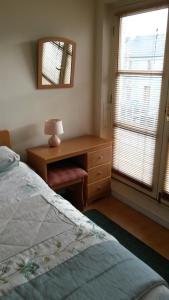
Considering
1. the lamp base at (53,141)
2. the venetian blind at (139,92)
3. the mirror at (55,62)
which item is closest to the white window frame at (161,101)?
the venetian blind at (139,92)

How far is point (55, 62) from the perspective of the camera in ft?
8.49

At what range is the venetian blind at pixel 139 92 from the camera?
2389 mm

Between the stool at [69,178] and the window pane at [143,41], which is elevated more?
the window pane at [143,41]

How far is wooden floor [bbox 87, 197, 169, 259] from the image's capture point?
2289 millimetres

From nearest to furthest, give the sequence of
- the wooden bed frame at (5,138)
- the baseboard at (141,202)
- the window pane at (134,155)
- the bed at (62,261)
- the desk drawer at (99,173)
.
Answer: the bed at (62,261)
the wooden bed frame at (5,138)
the baseboard at (141,202)
the window pane at (134,155)
the desk drawer at (99,173)

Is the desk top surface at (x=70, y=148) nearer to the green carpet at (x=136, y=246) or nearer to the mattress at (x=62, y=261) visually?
the green carpet at (x=136, y=246)

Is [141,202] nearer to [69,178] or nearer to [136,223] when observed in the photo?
[136,223]

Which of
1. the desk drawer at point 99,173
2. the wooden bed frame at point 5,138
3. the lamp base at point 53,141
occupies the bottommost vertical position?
the desk drawer at point 99,173

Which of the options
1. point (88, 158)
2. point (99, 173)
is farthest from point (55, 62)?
point (99, 173)

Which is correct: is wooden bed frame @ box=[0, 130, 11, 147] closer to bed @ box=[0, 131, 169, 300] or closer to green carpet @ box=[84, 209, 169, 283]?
bed @ box=[0, 131, 169, 300]

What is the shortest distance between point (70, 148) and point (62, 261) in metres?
1.60

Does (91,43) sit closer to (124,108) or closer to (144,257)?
(124,108)

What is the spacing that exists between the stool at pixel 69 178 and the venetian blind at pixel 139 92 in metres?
0.60

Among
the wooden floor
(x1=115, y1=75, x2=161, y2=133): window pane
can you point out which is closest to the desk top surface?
(x1=115, y1=75, x2=161, y2=133): window pane
